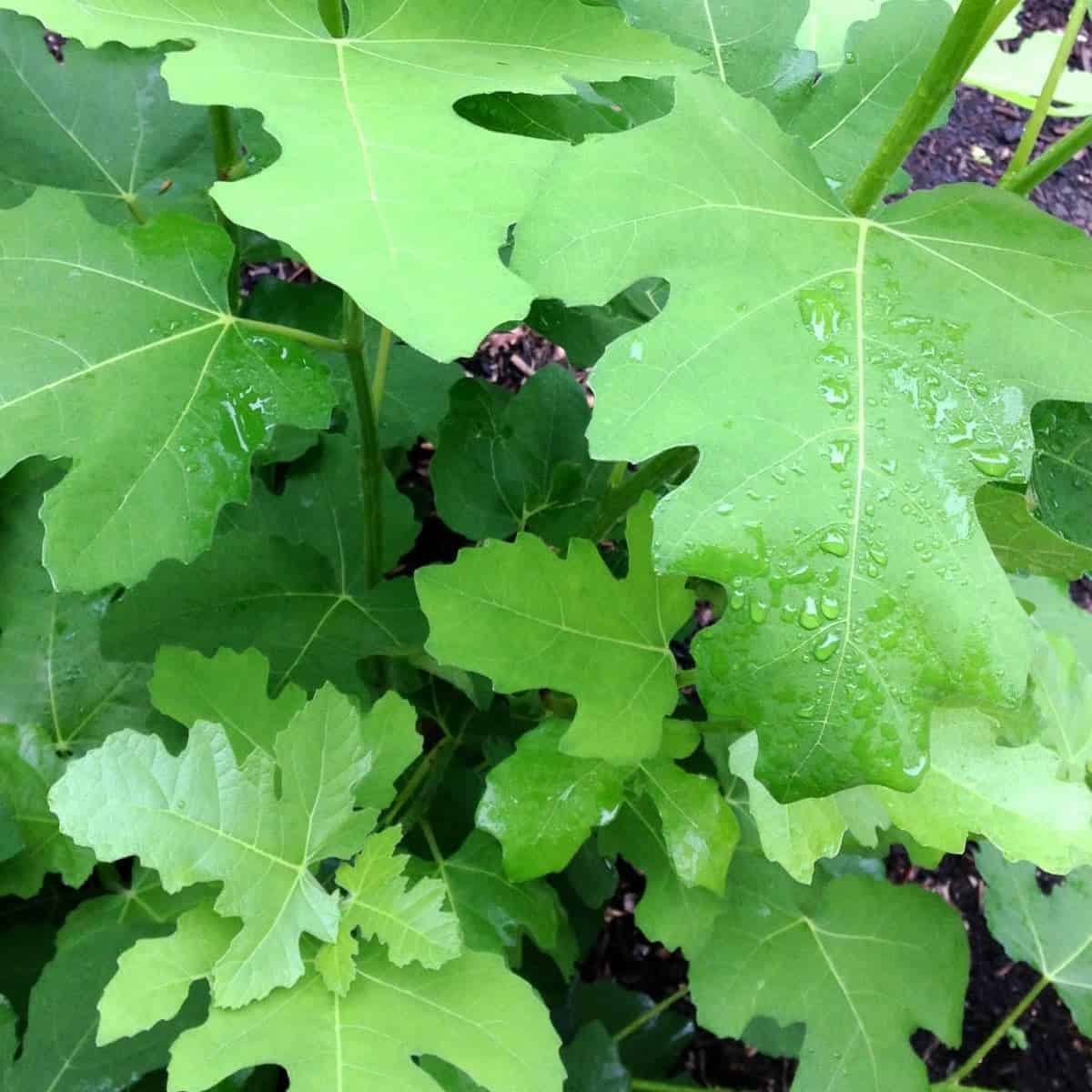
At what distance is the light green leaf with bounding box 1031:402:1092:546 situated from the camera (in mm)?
1039

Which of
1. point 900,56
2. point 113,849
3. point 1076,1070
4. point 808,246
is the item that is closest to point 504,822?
point 113,849

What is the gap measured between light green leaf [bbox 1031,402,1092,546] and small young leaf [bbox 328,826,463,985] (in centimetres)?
75

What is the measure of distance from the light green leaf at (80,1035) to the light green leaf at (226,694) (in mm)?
303

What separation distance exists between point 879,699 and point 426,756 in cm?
87

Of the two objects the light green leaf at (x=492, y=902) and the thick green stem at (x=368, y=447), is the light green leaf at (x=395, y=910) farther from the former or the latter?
the thick green stem at (x=368, y=447)

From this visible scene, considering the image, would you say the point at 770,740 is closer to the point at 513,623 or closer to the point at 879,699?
the point at 879,699

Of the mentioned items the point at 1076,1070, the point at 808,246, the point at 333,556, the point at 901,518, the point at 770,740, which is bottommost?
the point at 1076,1070

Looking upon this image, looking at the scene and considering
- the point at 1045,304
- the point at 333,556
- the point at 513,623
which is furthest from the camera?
the point at 333,556

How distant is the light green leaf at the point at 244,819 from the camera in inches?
31.9

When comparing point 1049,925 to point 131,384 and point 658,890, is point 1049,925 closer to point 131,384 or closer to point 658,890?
point 658,890

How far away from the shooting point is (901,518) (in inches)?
26.6

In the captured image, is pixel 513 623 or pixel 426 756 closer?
pixel 513 623

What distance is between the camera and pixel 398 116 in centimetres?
69

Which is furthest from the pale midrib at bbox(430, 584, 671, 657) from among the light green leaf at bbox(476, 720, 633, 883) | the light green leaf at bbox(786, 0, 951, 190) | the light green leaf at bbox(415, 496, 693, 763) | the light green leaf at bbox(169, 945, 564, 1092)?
the light green leaf at bbox(786, 0, 951, 190)
